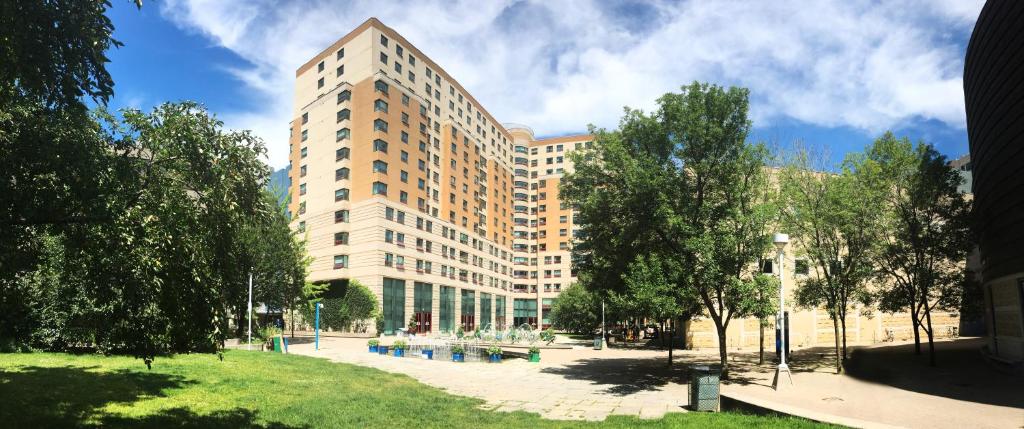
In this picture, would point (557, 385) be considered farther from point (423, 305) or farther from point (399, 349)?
point (423, 305)

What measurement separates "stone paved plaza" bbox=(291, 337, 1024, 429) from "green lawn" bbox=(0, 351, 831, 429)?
157 cm

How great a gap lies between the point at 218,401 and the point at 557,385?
11.6 m

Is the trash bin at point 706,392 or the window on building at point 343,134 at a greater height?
the window on building at point 343,134

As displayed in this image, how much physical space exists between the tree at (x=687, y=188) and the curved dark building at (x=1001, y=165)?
34.5 feet

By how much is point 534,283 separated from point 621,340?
57489 mm

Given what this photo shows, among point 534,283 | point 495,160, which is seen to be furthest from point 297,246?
point 534,283

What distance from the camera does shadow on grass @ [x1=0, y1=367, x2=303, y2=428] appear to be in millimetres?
9781

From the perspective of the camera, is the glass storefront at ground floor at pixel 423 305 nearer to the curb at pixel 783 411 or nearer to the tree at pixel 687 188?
the tree at pixel 687 188

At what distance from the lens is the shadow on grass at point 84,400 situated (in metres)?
9.78

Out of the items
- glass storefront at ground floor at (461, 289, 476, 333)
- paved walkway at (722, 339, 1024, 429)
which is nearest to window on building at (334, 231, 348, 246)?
glass storefront at ground floor at (461, 289, 476, 333)

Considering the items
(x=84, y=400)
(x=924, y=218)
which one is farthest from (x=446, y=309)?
(x=84, y=400)

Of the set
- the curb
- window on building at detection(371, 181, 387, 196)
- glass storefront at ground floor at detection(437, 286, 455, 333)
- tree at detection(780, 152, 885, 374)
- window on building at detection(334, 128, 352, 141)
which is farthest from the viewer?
glass storefront at ground floor at detection(437, 286, 455, 333)

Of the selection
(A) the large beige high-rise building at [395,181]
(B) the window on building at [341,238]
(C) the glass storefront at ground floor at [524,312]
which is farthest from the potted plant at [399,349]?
(C) the glass storefront at ground floor at [524,312]

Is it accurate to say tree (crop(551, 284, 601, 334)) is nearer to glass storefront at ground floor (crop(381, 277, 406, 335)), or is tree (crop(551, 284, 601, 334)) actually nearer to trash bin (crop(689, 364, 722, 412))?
glass storefront at ground floor (crop(381, 277, 406, 335))
